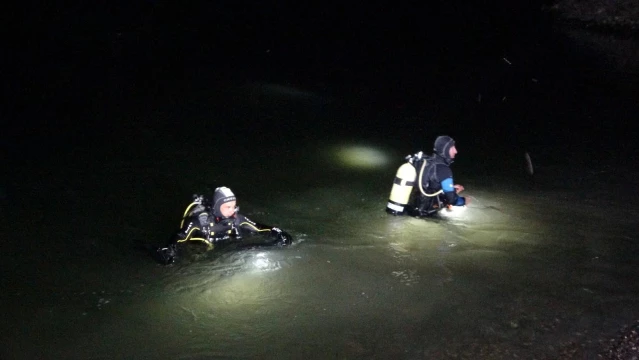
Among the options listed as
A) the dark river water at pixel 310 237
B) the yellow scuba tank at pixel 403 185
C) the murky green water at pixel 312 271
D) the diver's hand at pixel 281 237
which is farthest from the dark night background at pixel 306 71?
the diver's hand at pixel 281 237

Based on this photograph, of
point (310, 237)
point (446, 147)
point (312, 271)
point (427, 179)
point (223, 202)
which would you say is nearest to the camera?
point (312, 271)

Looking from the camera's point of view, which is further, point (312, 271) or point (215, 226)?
point (215, 226)

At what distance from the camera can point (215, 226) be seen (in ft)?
24.5

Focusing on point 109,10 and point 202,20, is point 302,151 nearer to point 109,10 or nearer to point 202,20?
Answer: point 202,20

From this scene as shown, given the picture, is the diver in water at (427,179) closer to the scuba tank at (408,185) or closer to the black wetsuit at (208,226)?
the scuba tank at (408,185)

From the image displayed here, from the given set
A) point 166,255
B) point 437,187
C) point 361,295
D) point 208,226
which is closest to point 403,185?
point 437,187

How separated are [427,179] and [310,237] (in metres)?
1.92

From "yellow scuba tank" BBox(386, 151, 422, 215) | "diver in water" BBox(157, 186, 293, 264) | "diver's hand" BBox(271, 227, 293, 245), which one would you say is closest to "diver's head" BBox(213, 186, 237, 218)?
"diver in water" BBox(157, 186, 293, 264)

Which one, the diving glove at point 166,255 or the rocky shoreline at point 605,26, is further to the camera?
the rocky shoreline at point 605,26

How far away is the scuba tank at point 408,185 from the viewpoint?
27.5 feet

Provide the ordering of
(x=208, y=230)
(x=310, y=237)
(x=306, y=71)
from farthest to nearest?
1. (x=306, y=71)
2. (x=310, y=237)
3. (x=208, y=230)

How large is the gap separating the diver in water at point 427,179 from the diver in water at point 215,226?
5.87ft

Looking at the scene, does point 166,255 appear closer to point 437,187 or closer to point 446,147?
point 437,187

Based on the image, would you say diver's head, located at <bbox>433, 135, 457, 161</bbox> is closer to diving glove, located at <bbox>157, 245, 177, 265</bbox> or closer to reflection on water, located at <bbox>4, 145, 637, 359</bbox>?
reflection on water, located at <bbox>4, 145, 637, 359</bbox>
